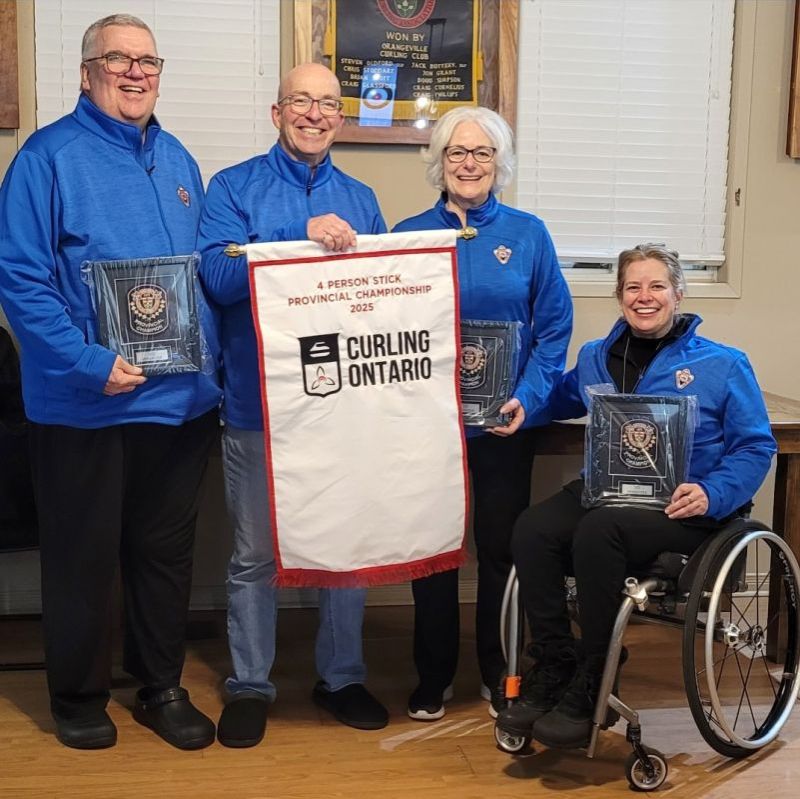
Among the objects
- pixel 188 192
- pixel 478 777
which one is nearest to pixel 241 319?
pixel 188 192

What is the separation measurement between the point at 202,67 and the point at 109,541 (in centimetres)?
162

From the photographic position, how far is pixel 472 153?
2662 mm

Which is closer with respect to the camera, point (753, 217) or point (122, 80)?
point (122, 80)

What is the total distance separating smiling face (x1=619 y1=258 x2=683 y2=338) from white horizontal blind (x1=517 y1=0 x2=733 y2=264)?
110 cm

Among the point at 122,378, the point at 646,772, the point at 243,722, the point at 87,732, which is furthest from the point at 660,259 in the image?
the point at 87,732

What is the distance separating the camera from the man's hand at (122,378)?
7.71 feet

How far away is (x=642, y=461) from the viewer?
8.20 feet

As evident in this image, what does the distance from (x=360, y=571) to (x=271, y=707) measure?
0.53 meters

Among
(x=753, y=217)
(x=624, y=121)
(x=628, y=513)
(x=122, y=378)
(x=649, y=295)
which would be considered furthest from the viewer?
(x=753, y=217)

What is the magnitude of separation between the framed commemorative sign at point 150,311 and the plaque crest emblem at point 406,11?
4.52 ft

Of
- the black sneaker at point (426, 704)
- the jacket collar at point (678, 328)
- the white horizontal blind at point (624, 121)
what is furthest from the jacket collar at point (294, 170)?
the black sneaker at point (426, 704)

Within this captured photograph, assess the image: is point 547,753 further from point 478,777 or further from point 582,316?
point 582,316

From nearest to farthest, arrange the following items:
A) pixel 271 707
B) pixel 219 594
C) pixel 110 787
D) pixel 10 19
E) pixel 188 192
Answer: pixel 110 787 < pixel 188 192 < pixel 271 707 < pixel 10 19 < pixel 219 594

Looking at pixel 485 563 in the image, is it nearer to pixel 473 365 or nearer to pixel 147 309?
pixel 473 365
